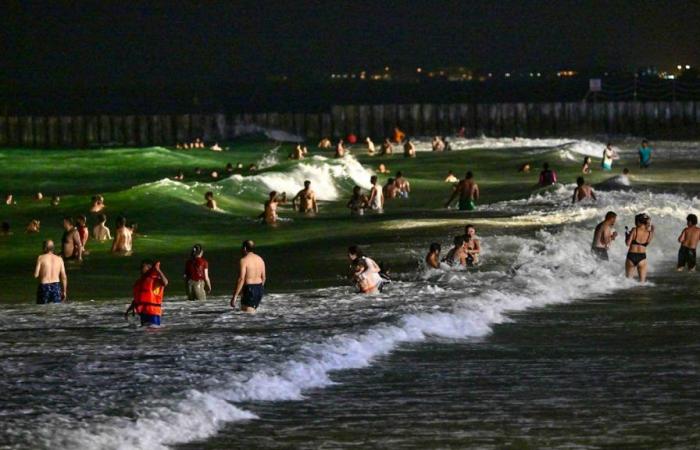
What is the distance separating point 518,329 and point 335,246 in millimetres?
12360

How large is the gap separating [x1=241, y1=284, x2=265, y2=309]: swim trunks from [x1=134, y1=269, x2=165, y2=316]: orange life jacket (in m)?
1.63

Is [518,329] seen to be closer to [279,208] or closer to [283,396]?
[283,396]

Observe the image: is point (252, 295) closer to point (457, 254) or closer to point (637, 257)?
point (457, 254)

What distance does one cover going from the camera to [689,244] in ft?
83.3

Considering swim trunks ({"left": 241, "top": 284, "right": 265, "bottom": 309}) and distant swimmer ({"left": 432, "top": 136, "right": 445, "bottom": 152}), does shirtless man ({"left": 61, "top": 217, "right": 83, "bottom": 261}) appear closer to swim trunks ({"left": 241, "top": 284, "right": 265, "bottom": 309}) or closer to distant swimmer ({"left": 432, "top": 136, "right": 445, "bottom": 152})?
swim trunks ({"left": 241, "top": 284, "right": 265, "bottom": 309})

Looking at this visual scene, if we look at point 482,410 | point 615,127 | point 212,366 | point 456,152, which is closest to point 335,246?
point 212,366

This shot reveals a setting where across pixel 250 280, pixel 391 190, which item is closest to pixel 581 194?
pixel 391 190

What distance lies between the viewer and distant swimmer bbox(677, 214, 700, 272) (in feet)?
82.3

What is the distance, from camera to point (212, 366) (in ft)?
50.7

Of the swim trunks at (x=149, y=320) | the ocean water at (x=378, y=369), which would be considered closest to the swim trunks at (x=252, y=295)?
the ocean water at (x=378, y=369)

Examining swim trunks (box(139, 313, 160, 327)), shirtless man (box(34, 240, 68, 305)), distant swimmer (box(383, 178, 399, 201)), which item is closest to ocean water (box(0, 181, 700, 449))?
swim trunks (box(139, 313, 160, 327))

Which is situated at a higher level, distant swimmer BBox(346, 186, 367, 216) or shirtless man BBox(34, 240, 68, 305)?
shirtless man BBox(34, 240, 68, 305)

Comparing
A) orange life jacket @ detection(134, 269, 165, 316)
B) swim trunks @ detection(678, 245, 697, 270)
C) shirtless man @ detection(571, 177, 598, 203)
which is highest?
orange life jacket @ detection(134, 269, 165, 316)

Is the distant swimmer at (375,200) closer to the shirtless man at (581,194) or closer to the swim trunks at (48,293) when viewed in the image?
the shirtless man at (581,194)
